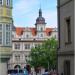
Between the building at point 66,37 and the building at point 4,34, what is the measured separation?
3596 mm

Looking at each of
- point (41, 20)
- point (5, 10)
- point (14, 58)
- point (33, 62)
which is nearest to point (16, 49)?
point (14, 58)

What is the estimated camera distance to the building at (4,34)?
85.8ft

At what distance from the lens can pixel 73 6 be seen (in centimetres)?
2248

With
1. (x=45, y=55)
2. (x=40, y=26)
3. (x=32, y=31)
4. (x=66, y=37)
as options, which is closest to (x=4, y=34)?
(x=66, y=37)

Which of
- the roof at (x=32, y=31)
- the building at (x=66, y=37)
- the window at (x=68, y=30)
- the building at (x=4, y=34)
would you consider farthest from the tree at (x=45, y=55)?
the window at (x=68, y=30)

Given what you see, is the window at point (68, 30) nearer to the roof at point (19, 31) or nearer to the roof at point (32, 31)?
the roof at point (32, 31)

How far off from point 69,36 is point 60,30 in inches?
56.7

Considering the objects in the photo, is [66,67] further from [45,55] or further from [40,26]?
[40,26]

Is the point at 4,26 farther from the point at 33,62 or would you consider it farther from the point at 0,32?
the point at 33,62

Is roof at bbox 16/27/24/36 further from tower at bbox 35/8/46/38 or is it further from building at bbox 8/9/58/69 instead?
tower at bbox 35/8/46/38

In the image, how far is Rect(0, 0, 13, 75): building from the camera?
26.1m

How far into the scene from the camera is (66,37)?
23625 mm

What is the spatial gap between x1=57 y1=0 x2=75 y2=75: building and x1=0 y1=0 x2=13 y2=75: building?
11.8 feet

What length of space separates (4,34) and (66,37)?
177 inches
